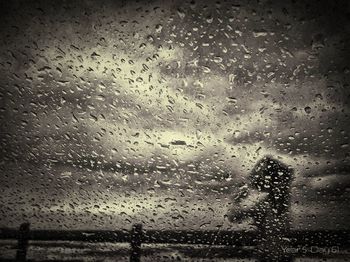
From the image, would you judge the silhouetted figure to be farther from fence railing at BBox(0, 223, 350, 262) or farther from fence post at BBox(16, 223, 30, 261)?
fence post at BBox(16, 223, 30, 261)

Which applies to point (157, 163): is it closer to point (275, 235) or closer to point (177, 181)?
point (177, 181)

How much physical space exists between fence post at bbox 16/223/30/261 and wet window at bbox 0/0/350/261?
0.02 m

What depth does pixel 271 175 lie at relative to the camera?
2404mm

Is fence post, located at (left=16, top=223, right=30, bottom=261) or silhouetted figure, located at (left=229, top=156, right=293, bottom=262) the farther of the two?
fence post, located at (left=16, top=223, right=30, bottom=261)

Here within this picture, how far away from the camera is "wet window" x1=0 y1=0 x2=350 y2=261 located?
6.14 feet

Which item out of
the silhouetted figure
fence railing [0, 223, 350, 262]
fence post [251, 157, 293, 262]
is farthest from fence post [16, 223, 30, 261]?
fence post [251, 157, 293, 262]

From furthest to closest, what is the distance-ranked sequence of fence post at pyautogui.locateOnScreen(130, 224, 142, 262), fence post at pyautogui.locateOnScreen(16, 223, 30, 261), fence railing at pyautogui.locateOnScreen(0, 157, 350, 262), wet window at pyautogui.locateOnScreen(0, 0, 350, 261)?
fence post at pyautogui.locateOnScreen(16, 223, 30, 261) < fence post at pyautogui.locateOnScreen(130, 224, 142, 262) < fence railing at pyautogui.locateOnScreen(0, 157, 350, 262) < wet window at pyautogui.locateOnScreen(0, 0, 350, 261)

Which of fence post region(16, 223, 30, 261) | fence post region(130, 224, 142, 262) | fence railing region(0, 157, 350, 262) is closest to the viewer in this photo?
fence railing region(0, 157, 350, 262)

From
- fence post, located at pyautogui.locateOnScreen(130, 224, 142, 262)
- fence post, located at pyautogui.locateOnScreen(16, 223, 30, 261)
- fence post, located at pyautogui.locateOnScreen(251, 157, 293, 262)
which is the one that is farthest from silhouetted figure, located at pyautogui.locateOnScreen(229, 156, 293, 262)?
fence post, located at pyautogui.locateOnScreen(16, 223, 30, 261)

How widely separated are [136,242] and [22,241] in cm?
136

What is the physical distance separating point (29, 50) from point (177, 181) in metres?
1.83

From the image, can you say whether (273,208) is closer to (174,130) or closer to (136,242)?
(174,130)

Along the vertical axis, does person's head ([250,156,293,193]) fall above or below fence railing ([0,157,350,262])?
above

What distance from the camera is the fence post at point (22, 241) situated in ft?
8.91
